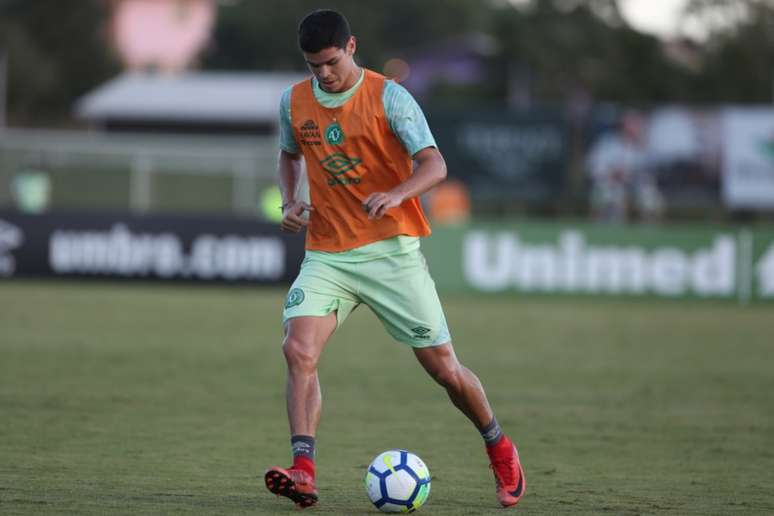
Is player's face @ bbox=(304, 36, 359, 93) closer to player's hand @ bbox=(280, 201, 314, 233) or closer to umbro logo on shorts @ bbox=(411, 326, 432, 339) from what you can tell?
player's hand @ bbox=(280, 201, 314, 233)

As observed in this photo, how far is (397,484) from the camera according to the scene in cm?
670

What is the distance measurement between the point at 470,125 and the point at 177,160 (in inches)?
303

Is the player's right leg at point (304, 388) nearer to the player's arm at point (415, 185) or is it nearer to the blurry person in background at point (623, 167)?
the player's arm at point (415, 185)

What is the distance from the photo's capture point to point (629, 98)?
57688 mm

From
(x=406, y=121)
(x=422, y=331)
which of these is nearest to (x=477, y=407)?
(x=422, y=331)

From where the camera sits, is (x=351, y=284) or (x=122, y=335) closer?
(x=351, y=284)

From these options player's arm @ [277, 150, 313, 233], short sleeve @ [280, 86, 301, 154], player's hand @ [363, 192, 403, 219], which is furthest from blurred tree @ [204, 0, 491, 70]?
player's hand @ [363, 192, 403, 219]

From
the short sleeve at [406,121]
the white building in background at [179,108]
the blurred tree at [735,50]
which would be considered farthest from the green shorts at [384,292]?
the white building in background at [179,108]

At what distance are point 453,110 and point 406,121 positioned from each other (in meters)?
29.9

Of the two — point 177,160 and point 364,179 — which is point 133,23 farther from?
point 364,179

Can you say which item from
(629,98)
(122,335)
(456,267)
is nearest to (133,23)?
(629,98)

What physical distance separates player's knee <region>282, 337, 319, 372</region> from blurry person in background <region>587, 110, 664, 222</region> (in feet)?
95.6

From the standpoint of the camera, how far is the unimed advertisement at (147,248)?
2280 centimetres

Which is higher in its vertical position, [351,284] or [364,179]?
[364,179]
